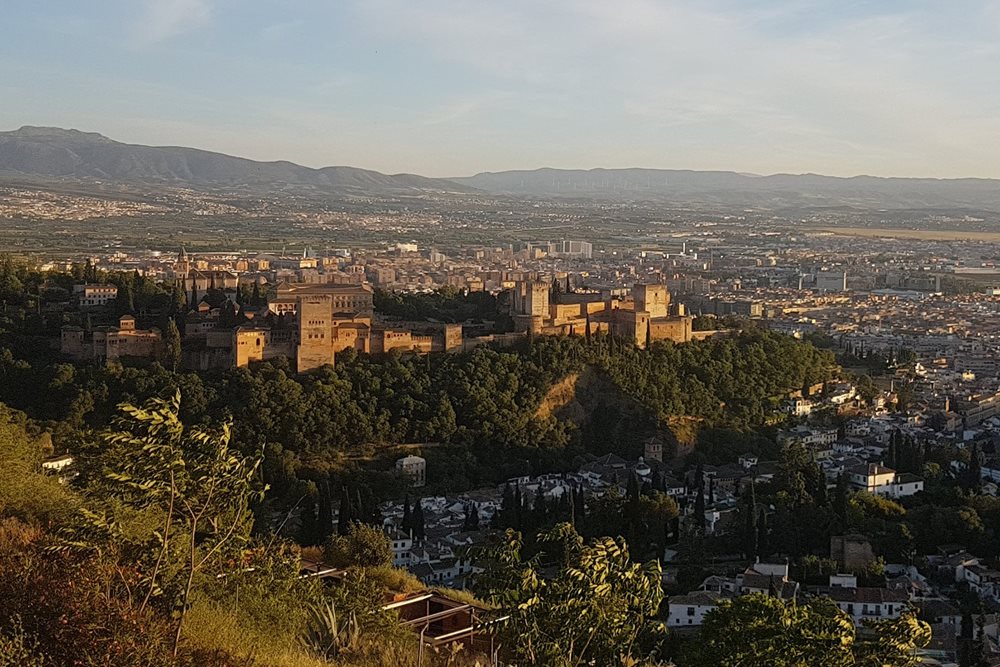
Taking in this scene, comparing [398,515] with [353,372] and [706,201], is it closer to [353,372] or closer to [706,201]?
[353,372]

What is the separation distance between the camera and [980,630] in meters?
12.0

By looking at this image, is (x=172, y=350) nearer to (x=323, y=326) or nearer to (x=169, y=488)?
(x=323, y=326)

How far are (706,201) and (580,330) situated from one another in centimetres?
10030

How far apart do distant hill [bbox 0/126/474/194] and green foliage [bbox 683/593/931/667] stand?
88.6 meters

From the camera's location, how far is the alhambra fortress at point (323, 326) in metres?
19.1

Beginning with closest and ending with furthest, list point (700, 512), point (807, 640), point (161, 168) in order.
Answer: point (807, 640)
point (700, 512)
point (161, 168)

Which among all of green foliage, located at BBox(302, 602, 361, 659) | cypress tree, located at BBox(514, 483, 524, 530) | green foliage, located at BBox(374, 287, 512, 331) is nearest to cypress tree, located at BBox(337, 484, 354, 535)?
cypress tree, located at BBox(514, 483, 524, 530)

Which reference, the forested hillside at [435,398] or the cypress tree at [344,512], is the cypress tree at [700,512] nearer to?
the forested hillside at [435,398]

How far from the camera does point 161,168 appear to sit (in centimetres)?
10300

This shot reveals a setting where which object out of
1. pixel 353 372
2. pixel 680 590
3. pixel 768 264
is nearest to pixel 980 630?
pixel 680 590

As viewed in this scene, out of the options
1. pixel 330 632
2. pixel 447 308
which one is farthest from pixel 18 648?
pixel 447 308

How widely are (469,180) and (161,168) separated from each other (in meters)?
52.2

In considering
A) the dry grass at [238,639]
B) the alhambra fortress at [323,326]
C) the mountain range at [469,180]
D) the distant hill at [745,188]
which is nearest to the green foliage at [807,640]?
the dry grass at [238,639]

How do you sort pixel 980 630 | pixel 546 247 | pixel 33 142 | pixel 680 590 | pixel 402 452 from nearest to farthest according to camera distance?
pixel 980 630 → pixel 680 590 → pixel 402 452 → pixel 546 247 → pixel 33 142
